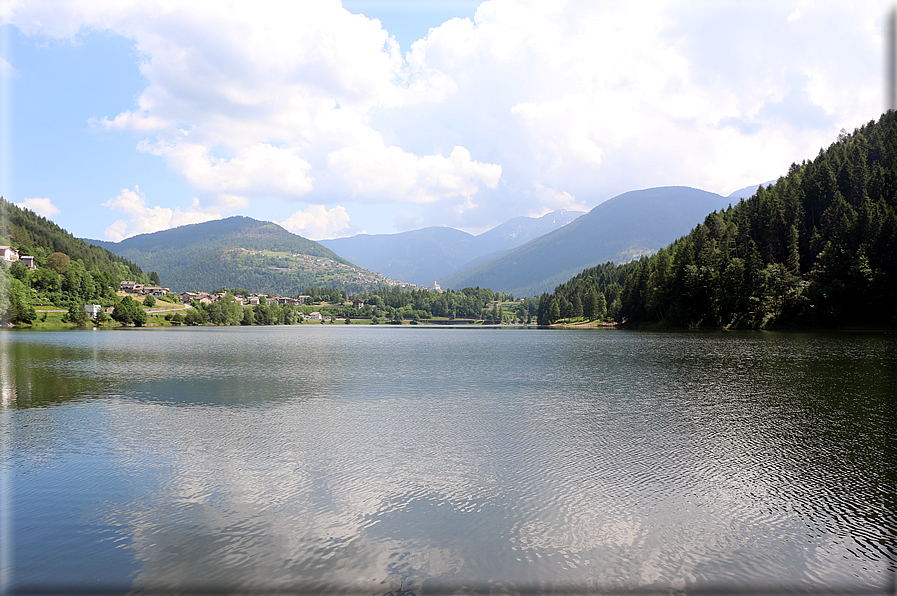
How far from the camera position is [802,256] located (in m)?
120

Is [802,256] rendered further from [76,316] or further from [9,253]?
[9,253]

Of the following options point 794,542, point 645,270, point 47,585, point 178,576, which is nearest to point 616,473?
point 794,542

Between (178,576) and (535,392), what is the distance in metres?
24.8

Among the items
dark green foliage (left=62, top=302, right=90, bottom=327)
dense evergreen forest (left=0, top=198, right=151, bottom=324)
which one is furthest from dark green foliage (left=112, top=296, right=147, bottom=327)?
dark green foliage (left=62, top=302, right=90, bottom=327)

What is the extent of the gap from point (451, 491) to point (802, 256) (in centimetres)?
13729

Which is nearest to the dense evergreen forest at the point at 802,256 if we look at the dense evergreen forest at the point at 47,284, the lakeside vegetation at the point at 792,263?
the lakeside vegetation at the point at 792,263

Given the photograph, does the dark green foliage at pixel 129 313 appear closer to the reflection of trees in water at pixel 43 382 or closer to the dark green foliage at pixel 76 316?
the dark green foliage at pixel 76 316

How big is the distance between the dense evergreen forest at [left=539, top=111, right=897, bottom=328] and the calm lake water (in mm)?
87302

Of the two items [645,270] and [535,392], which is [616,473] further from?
[645,270]

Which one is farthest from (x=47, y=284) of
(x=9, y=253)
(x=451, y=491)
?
(x=451, y=491)

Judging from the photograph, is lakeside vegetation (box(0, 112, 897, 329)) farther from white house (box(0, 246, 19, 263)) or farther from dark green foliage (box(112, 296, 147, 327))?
white house (box(0, 246, 19, 263))

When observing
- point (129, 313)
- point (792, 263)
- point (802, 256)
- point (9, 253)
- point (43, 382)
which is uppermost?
point (9, 253)

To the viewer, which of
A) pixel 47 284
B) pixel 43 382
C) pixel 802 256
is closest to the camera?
pixel 43 382

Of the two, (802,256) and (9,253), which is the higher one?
(9,253)
